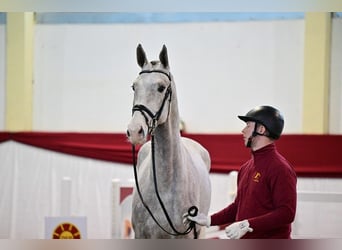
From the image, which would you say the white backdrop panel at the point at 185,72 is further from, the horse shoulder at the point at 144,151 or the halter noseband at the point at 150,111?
the halter noseband at the point at 150,111

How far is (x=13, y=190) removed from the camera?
300 centimetres

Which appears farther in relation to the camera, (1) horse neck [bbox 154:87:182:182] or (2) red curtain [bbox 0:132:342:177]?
(2) red curtain [bbox 0:132:342:177]

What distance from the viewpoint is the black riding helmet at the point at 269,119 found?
1.66 meters

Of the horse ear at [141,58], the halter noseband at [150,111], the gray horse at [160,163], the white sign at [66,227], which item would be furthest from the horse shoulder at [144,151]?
the white sign at [66,227]

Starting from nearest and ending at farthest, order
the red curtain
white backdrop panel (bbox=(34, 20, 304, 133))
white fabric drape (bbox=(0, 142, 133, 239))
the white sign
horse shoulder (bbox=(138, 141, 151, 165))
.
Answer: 1. horse shoulder (bbox=(138, 141, 151, 165))
2. the white sign
3. the red curtain
4. white backdrop panel (bbox=(34, 20, 304, 133))
5. white fabric drape (bbox=(0, 142, 133, 239))

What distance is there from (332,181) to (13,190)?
5.22ft

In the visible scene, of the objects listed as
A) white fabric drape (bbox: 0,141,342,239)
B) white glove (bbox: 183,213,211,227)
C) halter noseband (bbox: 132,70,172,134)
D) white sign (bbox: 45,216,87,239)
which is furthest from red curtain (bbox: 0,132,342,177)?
halter noseband (bbox: 132,70,172,134)

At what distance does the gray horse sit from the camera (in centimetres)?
162

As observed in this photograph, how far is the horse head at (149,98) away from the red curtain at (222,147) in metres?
1.12

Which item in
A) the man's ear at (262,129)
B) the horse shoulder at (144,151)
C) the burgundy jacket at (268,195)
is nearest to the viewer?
the burgundy jacket at (268,195)

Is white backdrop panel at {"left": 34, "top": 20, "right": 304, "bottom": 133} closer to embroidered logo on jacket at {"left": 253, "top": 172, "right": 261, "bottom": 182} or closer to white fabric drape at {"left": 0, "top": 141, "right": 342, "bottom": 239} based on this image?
white fabric drape at {"left": 0, "top": 141, "right": 342, "bottom": 239}

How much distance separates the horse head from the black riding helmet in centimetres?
25

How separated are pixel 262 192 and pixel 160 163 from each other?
318 mm

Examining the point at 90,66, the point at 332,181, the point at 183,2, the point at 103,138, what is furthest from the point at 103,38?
the point at 183,2
